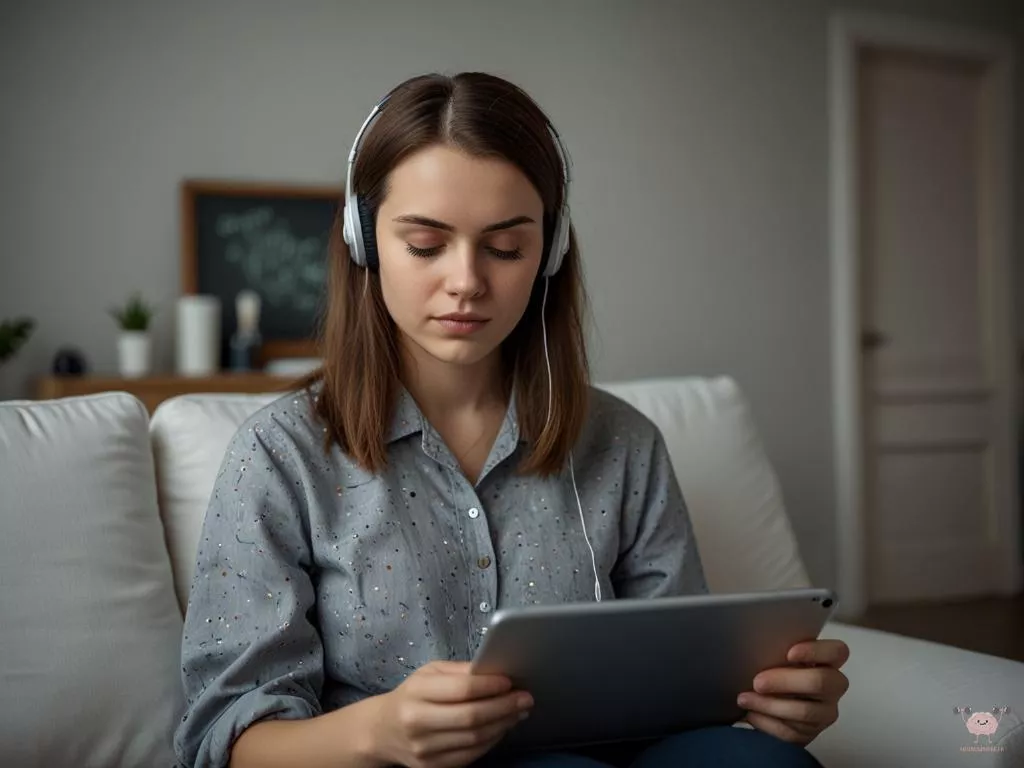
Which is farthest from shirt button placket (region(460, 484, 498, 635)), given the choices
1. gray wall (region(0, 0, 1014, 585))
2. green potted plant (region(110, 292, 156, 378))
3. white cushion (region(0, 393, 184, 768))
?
gray wall (region(0, 0, 1014, 585))

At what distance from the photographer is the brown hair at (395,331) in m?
1.18

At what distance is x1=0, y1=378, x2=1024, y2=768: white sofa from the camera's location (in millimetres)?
1279

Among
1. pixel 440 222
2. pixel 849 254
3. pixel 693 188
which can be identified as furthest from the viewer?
pixel 849 254

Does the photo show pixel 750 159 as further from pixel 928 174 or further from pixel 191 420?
pixel 191 420

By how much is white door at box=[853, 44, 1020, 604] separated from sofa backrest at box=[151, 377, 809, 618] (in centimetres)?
253

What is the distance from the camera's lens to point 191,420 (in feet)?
5.24

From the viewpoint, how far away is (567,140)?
386 centimetres

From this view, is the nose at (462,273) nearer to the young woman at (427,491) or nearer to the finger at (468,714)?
the young woman at (427,491)

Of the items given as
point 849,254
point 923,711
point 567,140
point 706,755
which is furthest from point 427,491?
point 849,254

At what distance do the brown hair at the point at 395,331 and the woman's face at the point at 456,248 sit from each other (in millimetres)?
27

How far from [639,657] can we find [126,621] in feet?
2.36

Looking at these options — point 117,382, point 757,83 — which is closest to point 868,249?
point 757,83

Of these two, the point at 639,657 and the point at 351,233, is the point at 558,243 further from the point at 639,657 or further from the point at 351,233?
the point at 639,657

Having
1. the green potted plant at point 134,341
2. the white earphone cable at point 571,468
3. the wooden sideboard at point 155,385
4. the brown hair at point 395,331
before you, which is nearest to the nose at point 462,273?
the brown hair at point 395,331
